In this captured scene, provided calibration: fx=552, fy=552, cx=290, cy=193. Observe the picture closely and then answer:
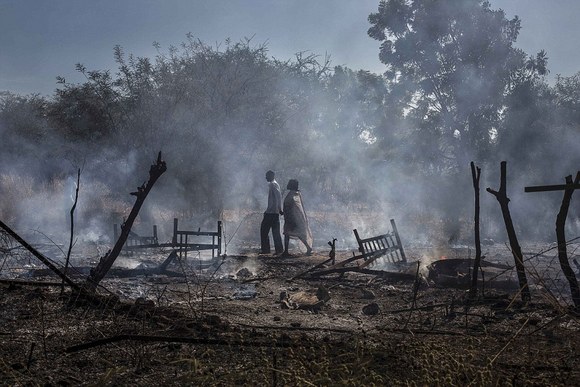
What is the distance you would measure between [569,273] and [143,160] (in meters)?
17.8

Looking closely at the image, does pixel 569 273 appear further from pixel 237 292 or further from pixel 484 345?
pixel 237 292

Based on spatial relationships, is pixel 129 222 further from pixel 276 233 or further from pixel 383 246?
pixel 276 233

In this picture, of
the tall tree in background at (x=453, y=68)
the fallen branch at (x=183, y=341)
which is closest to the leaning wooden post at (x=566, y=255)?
the fallen branch at (x=183, y=341)

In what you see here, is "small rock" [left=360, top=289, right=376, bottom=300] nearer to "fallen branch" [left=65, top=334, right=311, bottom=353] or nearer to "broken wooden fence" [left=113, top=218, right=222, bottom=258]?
"broken wooden fence" [left=113, top=218, right=222, bottom=258]

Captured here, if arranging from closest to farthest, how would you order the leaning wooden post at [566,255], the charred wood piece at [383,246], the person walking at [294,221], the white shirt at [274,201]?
the leaning wooden post at [566,255]
the charred wood piece at [383,246]
the white shirt at [274,201]
the person walking at [294,221]

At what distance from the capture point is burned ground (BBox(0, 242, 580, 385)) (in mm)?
4270

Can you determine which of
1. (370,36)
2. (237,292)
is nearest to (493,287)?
(237,292)

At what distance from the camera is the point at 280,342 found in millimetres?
5113

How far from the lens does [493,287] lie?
28.2 ft

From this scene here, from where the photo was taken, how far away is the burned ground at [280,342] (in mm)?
4270

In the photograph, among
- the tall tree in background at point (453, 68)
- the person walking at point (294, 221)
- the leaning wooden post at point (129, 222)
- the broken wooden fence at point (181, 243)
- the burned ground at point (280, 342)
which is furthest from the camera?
the tall tree in background at point (453, 68)

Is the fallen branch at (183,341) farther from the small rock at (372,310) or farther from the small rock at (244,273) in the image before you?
the small rock at (244,273)

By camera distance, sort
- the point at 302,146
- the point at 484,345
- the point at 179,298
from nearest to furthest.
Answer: the point at 484,345 → the point at 179,298 → the point at 302,146

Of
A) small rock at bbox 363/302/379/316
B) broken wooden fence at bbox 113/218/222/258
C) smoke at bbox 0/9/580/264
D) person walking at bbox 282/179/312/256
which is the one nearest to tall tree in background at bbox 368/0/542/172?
smoke at bbox 0/9/580/264
